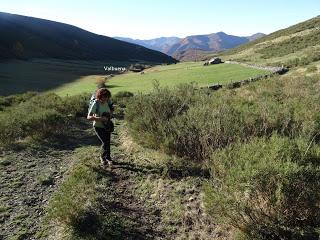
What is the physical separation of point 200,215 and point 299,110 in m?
A: 4.53

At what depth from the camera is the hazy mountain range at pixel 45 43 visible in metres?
120

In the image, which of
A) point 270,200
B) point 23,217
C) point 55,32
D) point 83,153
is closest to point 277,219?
point 270,200

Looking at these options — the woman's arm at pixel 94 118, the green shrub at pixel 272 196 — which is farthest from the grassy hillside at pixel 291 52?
the green shrub at pixel 272 196

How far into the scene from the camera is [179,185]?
24.8 feet

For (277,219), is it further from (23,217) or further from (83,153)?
(83,153)

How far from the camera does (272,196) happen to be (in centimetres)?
527

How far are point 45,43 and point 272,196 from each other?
499ft

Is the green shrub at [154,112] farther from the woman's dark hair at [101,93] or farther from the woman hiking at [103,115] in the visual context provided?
the woman's dark hair at [101,93]

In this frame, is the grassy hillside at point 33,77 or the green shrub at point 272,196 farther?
the grassy hillside at point 33,77

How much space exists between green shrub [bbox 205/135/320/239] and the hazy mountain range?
329 feet

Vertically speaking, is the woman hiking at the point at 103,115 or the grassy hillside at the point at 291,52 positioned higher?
the woman hiking at the point at 103,115

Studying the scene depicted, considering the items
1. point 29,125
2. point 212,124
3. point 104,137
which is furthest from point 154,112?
point 29,125

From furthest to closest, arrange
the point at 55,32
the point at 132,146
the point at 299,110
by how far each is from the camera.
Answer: the point at 55,32
the point at 132,146
the point at 299,110

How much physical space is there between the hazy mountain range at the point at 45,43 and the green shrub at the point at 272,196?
100 meters
